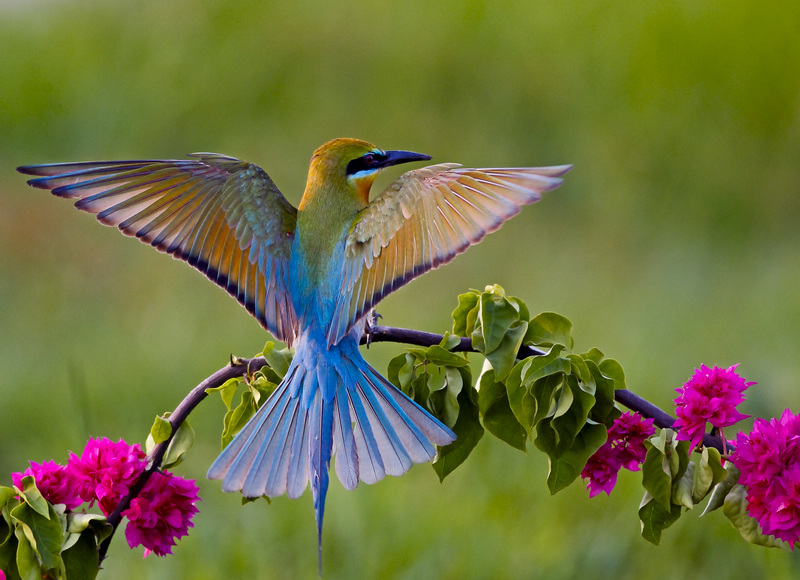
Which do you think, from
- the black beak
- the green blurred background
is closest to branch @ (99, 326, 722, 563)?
the black beak

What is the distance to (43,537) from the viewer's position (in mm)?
1224

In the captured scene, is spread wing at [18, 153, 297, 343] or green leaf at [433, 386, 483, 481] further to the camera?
spread wing at [18, 153, 297, 343]

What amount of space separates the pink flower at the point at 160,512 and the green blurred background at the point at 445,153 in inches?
67.3

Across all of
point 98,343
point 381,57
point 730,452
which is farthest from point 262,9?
point 730,452

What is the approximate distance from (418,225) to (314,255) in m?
0.23

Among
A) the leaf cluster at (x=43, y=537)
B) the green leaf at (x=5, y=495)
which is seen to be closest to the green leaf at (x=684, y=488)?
the leaf cluster at (x=43, y=537)

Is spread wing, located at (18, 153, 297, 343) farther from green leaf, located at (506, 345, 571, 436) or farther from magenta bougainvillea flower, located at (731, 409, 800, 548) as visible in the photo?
magenta bougainvillea flower, located at (731, 409, 800, 548)

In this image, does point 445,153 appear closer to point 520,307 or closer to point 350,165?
point 350,165

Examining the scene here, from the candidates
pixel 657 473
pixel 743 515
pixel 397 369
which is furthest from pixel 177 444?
pixel 743 515

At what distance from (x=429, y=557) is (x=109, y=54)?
3465mm

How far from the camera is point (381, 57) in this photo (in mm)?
4840

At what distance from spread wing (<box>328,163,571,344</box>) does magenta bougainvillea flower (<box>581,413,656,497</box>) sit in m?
0.34

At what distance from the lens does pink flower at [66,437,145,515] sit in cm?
129

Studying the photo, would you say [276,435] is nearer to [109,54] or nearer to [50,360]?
[50,360]
